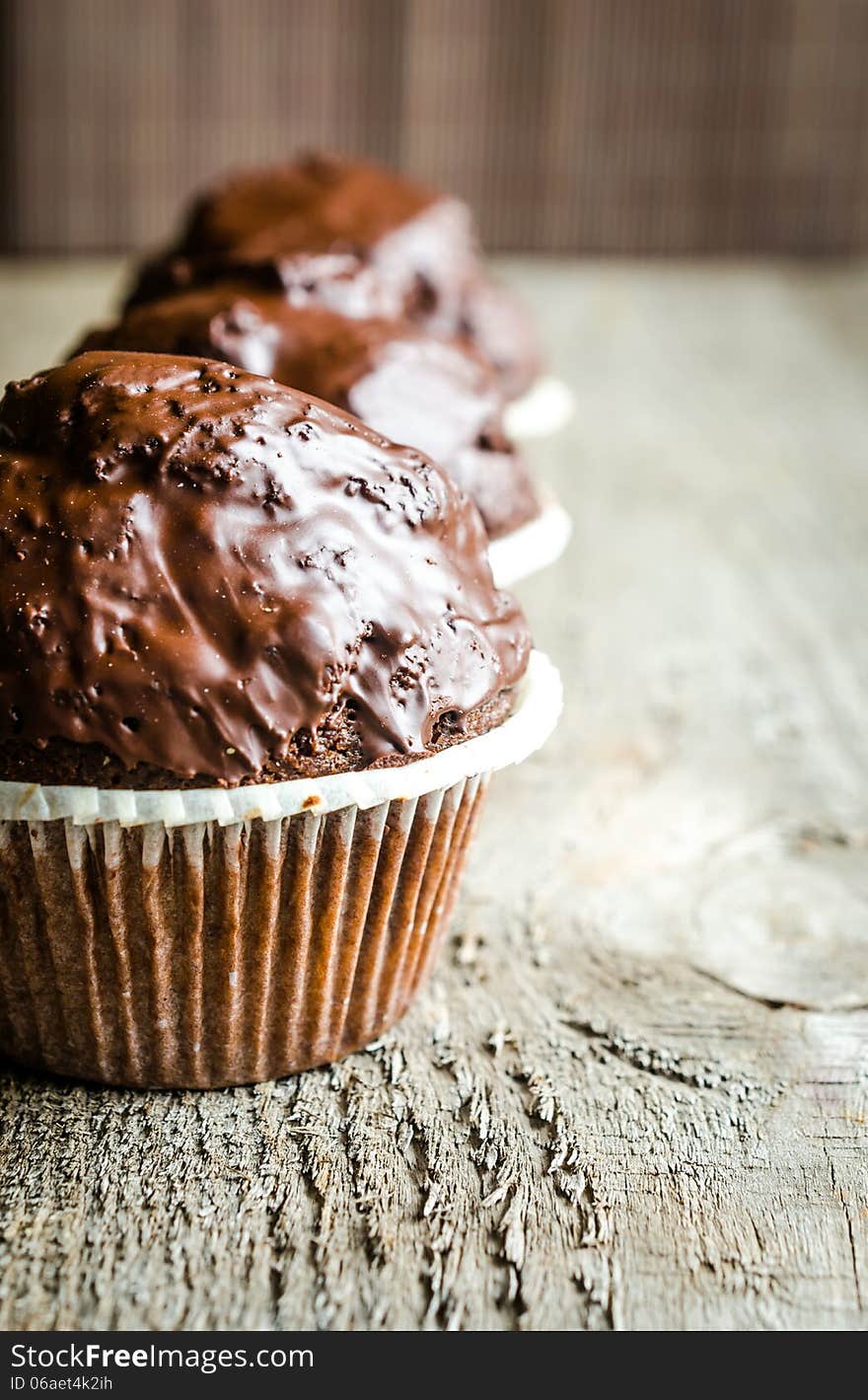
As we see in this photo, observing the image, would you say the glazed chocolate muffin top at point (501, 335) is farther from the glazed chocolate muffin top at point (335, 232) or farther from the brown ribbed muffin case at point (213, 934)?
the brown ribbed muffin case at point (213, 934)

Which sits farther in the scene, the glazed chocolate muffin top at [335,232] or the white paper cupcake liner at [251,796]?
the glazed chocolate muffin top at [335,232]

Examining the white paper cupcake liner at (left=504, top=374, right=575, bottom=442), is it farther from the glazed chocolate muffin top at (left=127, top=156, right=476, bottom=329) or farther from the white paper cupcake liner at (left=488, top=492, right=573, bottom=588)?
the white paper cupcake liner at (left=488, top=492, right=573, bottom=588)

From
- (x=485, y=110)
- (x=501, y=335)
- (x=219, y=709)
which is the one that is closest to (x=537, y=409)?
(x=501, y=335)

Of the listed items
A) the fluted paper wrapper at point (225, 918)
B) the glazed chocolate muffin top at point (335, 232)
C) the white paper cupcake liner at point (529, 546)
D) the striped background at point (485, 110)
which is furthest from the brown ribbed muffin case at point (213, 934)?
the striped background at point (485, 110)

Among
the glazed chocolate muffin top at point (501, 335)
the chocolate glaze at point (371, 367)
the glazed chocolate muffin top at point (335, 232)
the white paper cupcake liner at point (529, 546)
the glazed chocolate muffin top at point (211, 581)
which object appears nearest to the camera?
the glazed chocolate muffin top at point (211, 581)

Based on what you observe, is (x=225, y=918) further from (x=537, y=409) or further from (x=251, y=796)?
(x=537, y=409)

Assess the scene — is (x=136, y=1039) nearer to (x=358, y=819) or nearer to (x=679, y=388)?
(x=358, y=819)
